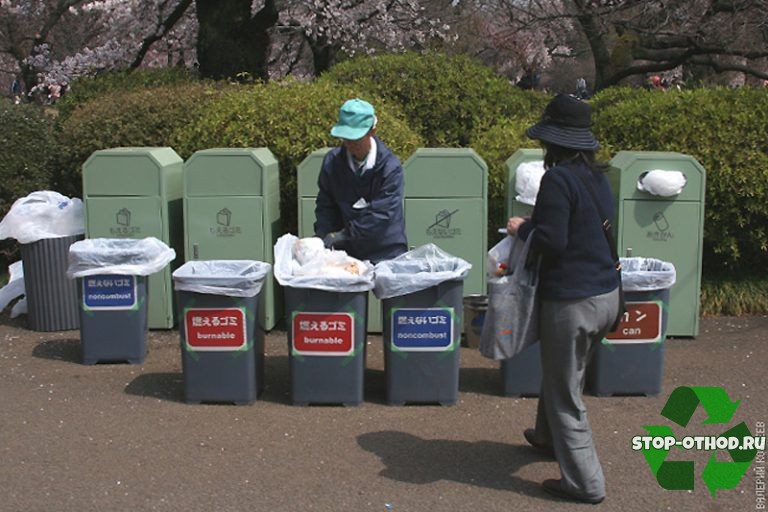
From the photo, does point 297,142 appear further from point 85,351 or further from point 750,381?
point 750,381

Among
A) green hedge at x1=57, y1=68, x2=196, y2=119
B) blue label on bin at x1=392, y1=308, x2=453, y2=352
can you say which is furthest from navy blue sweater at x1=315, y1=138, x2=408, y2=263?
green hedge at x1=57, y1=68, x2=196, y2=119

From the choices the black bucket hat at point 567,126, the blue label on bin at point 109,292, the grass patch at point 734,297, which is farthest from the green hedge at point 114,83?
the black bucket hat at point 567,126

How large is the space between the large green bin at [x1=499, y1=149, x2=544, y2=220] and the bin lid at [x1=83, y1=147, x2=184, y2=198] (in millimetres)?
2605

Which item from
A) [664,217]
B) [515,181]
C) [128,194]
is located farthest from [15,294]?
[664,217]

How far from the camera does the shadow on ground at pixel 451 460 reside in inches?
189

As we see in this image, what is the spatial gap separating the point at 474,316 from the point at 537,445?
184 centimetres

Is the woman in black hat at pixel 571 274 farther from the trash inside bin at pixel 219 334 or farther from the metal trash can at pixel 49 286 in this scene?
the metal trash can at pixel 49 286

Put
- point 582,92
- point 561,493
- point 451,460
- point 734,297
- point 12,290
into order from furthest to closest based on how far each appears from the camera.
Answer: point 582,92 < point 12,290 < point 734,297 < point 451,460 < point 561,493

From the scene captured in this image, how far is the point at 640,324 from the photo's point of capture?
585 centimetres

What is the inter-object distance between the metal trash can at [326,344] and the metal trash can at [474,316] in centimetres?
118

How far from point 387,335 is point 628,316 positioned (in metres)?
1.47

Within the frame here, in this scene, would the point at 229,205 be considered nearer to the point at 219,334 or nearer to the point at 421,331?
the point at 219,334

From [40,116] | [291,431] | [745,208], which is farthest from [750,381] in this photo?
[40,116]

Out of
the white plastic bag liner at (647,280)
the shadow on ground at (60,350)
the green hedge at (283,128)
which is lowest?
the shadow on ground at (60,350)
